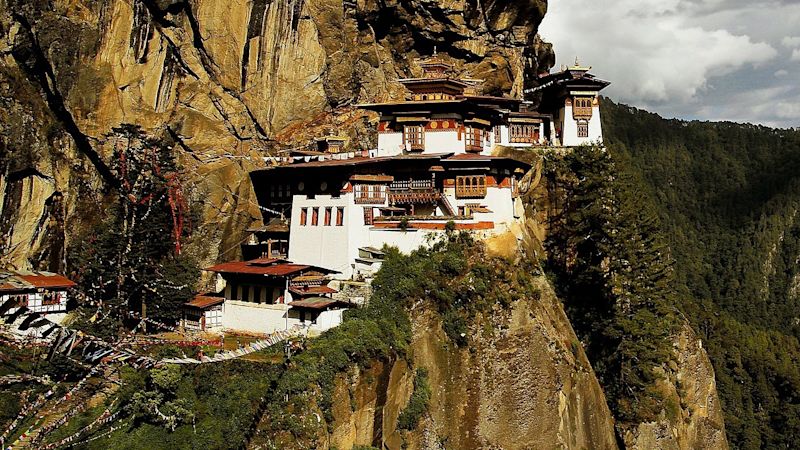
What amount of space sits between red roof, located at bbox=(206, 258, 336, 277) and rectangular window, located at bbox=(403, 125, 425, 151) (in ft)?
37.0

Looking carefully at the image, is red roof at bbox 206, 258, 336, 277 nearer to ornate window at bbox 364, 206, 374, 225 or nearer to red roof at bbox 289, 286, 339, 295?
red roof at bbox 289, 286, 339, 295

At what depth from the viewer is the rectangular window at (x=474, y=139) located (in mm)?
45875

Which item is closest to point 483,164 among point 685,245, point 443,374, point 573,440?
point 443,374

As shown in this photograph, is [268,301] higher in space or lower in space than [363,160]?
lower

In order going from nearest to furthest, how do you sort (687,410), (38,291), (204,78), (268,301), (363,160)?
1. (268,301)
2. (38,291)
3. (363,160)
4. (204,78)
5. (687,410)

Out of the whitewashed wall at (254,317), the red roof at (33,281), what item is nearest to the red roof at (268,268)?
the whitewashed wall at (254,317)

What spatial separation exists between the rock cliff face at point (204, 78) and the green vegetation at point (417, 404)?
18.2 meters

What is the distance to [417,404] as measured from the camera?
33031 millimetres

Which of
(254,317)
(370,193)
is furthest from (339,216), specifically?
(254,317)

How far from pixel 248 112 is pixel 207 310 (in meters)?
16.2

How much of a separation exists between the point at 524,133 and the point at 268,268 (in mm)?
24669

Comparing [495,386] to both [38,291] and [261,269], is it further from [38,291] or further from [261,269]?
[38,291]

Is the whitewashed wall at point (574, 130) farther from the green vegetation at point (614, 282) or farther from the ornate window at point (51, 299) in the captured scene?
the ornate window at point (51, 299)

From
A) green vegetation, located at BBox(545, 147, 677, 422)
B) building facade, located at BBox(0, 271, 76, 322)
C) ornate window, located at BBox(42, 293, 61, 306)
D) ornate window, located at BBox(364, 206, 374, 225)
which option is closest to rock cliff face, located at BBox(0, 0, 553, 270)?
building facade, located at BBox(0, 271, 76, 322)
